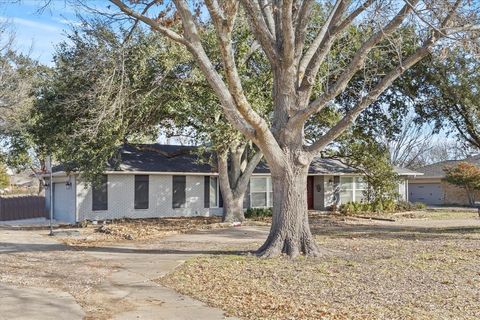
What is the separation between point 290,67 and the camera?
39.3 feet

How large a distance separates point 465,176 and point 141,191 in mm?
24741

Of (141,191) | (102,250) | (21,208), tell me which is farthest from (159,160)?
(102,250)

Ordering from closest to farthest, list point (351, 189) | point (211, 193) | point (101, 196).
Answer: point (101, 196)
point (211, 193)
point (351, 189)

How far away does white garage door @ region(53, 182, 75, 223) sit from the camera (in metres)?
24.0

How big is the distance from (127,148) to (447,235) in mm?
16483

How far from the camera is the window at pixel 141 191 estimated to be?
81.9ft

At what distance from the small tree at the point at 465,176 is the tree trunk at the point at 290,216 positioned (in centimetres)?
2988

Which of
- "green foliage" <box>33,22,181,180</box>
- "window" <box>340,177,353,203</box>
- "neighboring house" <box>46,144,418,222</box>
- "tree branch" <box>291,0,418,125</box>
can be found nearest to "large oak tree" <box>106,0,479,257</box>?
"tree branch" <box>291,0,418,125</box>

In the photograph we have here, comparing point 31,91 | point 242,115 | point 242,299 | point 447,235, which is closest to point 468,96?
point 447,235

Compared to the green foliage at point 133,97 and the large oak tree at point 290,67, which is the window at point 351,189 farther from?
the large oak tree at point 290,67

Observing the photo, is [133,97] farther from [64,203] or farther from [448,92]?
[448,92]

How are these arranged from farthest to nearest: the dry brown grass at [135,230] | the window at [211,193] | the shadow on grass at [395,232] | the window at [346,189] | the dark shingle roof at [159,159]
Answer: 1. the window at [346,189]
2. the window at [211,193]
3. the dark shingle roof at [159,159]
4. the shadow on grass at [395,232]
5. the dry brown grass at [135,230]

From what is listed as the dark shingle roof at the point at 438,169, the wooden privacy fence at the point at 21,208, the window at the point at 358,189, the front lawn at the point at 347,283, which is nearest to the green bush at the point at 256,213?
the window at the point at 358,189

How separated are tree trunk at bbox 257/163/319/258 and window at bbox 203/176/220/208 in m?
15.4
